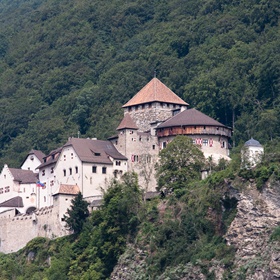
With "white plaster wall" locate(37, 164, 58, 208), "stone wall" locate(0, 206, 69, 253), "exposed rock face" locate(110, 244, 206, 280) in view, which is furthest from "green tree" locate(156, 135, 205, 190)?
"white plaster wall" locate(37, 164, 58, 208)

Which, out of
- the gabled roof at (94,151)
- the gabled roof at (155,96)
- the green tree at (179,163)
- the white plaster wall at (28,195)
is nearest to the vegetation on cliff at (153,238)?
the green tree at (179,163)

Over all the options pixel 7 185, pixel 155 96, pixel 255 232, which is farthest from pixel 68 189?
pixel 255 232

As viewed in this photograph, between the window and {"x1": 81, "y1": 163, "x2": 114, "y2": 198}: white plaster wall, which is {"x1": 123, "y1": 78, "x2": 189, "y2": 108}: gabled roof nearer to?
the window

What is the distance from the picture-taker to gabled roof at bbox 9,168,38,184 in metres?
110

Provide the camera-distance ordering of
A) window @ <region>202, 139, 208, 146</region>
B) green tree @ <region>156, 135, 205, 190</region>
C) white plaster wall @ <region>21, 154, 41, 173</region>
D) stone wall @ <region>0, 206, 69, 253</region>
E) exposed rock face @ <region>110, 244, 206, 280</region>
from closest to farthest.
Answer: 1. exposed rock face @ <region>110, 244, 206, 280</region>
2. green tree @ <region>156, 135, 205, 190</region>
3. stone wall @ <region>0, 206, 69, 253</region>
4. window @ <region>202, 139, 208, 146</region>
5. white plaster wall @ <region>21, 154, 41, 173</region>

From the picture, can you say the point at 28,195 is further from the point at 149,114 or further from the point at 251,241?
the point at 251,241

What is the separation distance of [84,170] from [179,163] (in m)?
9.15

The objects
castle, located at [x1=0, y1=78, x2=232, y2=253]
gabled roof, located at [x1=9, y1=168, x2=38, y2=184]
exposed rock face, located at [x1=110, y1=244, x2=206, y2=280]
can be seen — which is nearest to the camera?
exposed rock face, located at [x1=110, y1=244, x2=206, y2=280]

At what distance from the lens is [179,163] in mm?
99500

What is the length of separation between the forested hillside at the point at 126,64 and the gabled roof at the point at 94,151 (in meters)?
17.6

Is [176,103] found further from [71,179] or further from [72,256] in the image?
[72,256]

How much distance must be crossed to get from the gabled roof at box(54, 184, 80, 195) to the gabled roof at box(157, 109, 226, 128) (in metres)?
10.0

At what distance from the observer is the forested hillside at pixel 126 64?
12731cm

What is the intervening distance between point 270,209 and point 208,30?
6795cm
